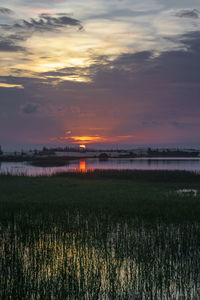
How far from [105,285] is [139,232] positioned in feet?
20.2

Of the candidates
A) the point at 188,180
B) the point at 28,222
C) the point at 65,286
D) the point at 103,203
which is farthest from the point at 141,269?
the point at 188,180

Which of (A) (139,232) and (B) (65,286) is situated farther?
(A) (139,232)

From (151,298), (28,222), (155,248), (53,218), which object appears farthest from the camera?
(53,218)

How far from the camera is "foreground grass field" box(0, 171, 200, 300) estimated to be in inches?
375

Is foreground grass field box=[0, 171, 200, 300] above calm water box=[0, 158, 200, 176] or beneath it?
above

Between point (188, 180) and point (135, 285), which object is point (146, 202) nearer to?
point (135, 285)

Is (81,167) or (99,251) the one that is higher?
(99,251)

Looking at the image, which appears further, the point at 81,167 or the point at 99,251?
the point at 81,167

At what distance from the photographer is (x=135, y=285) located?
995 centimetres

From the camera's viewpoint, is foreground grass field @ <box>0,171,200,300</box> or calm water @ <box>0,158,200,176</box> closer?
foreground grass field @ <box>0,171,200,300</box>

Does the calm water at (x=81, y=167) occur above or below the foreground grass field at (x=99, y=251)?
below

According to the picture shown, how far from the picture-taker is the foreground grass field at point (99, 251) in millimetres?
9531

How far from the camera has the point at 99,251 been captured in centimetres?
1306

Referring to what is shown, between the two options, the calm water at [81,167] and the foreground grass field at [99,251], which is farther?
the calm water at [81,167]
